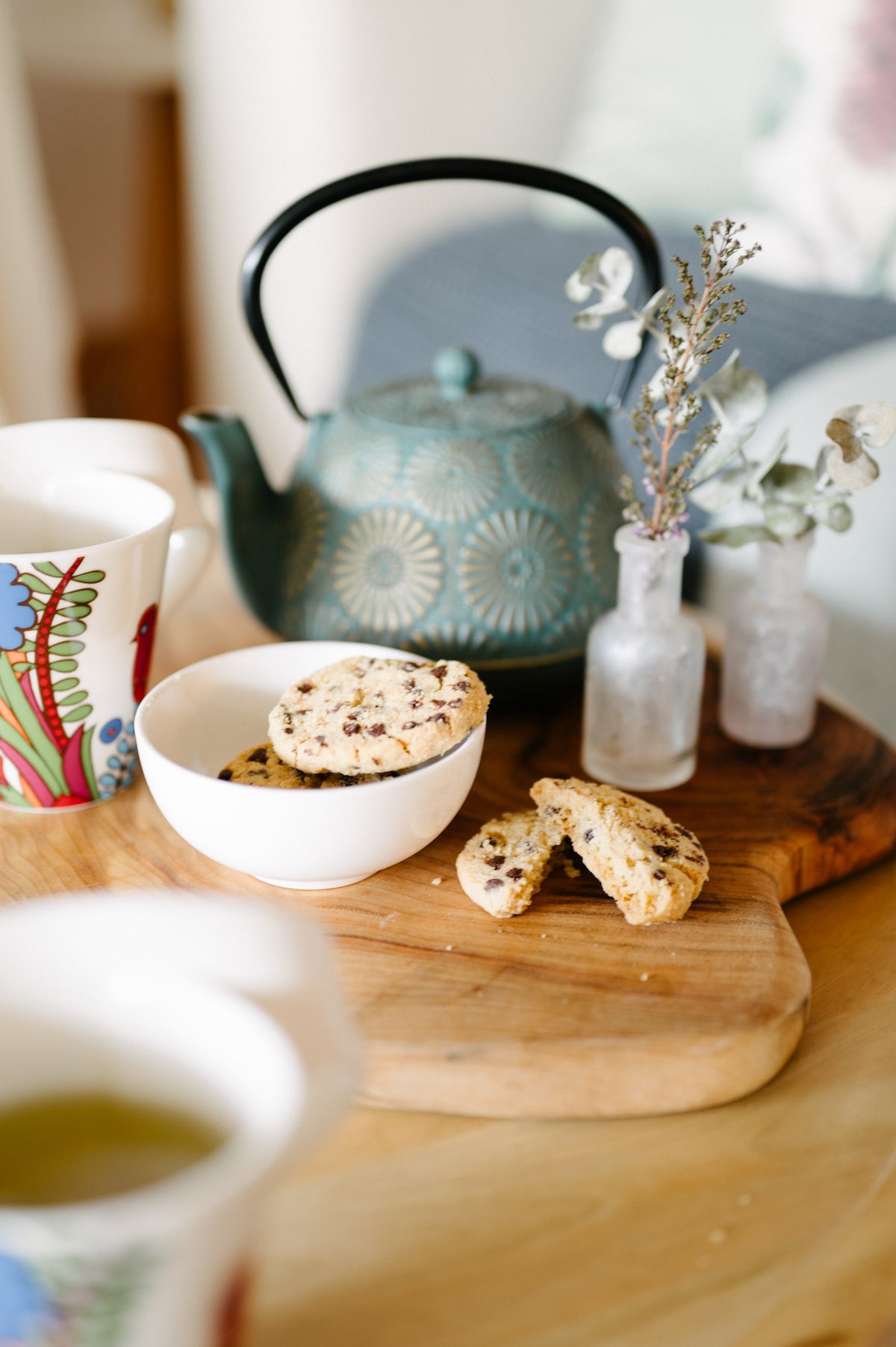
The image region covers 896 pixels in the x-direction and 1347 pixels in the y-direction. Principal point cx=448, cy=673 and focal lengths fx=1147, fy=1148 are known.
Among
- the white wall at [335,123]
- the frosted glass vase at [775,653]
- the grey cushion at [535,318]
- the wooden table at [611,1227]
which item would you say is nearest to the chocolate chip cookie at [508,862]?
the wooden table at [611,1227]

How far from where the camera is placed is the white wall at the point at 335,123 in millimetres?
2037

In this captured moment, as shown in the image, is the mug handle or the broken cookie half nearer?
the broken cookie half

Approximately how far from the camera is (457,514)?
2.33ft

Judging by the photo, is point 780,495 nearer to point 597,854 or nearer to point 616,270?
point 616,270

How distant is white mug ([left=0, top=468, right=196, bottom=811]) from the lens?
1.94 ft

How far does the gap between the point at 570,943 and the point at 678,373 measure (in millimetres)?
291

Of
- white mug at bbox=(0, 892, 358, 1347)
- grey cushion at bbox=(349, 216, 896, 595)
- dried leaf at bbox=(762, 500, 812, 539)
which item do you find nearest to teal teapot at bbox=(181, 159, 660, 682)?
dried leaf at bbox=(762, 500, 812, 539)

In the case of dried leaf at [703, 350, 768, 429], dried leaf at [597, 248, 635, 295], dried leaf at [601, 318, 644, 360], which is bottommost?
dried leaf at [703, 350, 768, 429]

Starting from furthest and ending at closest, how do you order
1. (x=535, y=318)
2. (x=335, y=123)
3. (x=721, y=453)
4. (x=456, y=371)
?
(x=335, y=123)
(x=535, y=318)
(x=456, y=371)
(x=721, y=453)

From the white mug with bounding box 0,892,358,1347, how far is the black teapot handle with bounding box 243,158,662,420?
0.48 meters

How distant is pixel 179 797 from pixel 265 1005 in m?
0.23

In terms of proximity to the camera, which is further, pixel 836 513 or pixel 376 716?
pixel 836 513

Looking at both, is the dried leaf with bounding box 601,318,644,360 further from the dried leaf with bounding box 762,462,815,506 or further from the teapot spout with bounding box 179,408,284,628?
the teapot spout with bounding box 179,408,284,628

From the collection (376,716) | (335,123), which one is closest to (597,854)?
(376,716)
